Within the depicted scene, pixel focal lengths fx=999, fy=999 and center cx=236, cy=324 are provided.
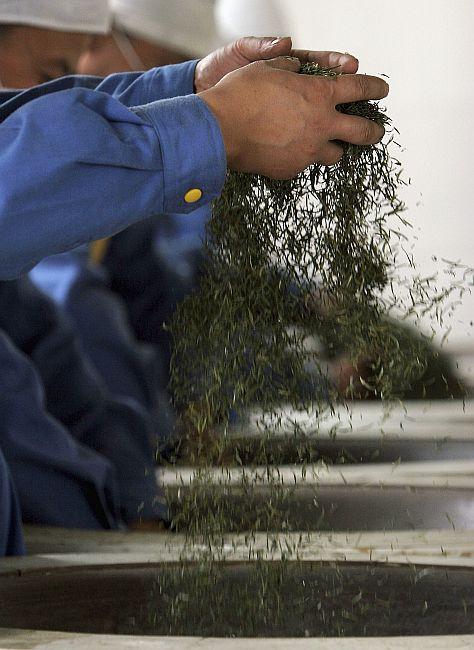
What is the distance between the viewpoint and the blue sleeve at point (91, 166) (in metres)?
0.68

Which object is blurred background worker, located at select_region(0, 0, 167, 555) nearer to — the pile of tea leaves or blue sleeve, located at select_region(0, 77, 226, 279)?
the pile of tea leaves

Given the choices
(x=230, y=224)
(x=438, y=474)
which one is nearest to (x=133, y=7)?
(x=438, y=474)

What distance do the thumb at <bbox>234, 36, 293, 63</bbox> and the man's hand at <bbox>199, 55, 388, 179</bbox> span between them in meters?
0.11

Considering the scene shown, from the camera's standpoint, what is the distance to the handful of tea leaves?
87 cm

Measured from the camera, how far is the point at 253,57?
954 millimetres

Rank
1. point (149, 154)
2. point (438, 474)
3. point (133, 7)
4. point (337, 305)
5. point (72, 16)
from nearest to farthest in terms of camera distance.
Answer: point (149, 154), point (337, 305), point (438, 474), point (72, 16), point (133, 7)

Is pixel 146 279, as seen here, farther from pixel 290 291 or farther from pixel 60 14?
pixel 290 291

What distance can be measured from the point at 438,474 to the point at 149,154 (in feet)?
2.97

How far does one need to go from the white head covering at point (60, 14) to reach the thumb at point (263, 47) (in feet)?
2.85

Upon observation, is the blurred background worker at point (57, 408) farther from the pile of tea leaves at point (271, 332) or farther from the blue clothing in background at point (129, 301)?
the pile of tea leaves at point (271, 332)

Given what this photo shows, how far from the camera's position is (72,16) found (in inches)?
74.1

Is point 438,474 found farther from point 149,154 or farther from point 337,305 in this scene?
point 149,154

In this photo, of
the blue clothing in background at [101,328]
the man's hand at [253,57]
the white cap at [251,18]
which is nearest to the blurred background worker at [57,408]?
the blue clothing in background at [101,328]

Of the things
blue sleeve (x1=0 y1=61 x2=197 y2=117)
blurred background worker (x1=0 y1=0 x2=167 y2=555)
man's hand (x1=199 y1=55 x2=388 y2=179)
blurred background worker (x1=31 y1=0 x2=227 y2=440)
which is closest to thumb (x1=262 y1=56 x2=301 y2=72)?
man's hand (x1=199 y1=55 x2=388 y2=179)
